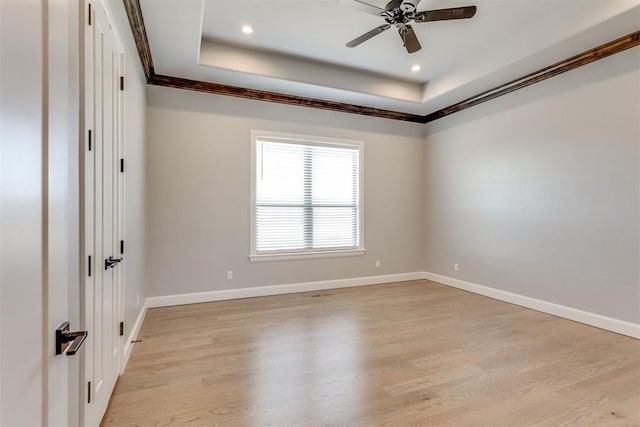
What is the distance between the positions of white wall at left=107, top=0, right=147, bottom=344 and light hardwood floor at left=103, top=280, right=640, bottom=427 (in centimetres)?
51

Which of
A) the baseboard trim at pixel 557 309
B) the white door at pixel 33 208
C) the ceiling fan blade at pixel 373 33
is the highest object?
the ceiling fan blade at pixel 373 33

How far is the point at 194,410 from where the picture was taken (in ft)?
6.51

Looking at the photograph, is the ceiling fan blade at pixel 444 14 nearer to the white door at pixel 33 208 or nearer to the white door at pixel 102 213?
the white door at pixel 102 213

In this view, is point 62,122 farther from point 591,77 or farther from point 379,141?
point 379,141

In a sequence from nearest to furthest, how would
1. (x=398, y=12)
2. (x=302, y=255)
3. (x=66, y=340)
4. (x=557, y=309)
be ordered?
1. (x=66, y=340)
2. (x=398, y=12)
3. (x=557, y=309)
4. (x=302, y=255)

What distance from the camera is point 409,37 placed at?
3148 mm

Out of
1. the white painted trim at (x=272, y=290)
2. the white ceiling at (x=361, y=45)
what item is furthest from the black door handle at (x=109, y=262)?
the white painted trim at (x=272, y=290)

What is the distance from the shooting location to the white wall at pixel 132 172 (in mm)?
2529

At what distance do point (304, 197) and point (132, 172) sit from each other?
254 cm

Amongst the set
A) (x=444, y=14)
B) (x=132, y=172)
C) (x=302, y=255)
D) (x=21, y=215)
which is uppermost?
(x=444, y=14)

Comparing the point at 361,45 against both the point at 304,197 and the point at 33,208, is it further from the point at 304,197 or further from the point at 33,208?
the point at 33,208

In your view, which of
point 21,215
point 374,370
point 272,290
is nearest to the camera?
point 21,215

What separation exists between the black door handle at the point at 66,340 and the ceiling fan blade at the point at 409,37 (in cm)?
337

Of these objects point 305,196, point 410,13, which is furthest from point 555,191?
point 305,196
